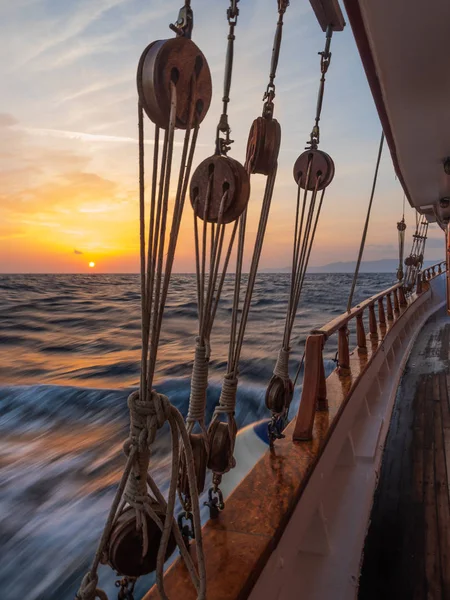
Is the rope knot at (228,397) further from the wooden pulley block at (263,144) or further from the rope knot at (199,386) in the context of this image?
the wooden pulley block at (263,144)

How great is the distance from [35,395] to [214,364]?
415 cm

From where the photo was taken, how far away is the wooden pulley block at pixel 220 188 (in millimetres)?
1114

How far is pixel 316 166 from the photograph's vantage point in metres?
2.04

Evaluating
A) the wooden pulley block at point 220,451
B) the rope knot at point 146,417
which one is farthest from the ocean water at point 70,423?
the rope knot at point 146,417

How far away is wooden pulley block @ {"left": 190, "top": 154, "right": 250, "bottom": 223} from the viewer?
3.66 ft

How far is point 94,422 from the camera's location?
6.79 m

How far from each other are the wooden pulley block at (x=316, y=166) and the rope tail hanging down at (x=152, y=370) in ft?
3.97

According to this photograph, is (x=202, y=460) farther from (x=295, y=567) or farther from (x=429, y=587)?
(x=429, y=587)

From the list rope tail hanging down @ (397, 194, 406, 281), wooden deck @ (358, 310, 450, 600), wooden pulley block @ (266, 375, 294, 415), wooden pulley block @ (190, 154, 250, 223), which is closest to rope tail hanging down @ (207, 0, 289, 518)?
wooden pulley block @ (190, 154, 250, 223)

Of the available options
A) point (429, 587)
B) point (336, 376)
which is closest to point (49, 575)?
point (336, 376)

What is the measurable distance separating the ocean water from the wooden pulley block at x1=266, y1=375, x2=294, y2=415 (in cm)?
251

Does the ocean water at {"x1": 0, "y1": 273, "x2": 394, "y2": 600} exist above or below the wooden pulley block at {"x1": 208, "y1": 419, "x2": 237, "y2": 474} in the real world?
below

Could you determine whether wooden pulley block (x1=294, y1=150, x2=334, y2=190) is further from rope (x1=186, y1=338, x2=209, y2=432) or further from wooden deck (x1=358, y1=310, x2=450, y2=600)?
wooden deck (x1=358, y1=310, x2=450, y2=600)

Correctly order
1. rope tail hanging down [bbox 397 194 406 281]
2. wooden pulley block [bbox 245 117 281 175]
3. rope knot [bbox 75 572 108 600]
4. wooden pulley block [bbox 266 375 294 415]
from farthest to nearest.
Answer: rope tail hanging down [bbox 397 194 406 281], wooden pulley block [bbox 266 375 294 415], wooden pulley block [bbox 245 117 281 175], rope knot [bbox 75 572 108 600]
